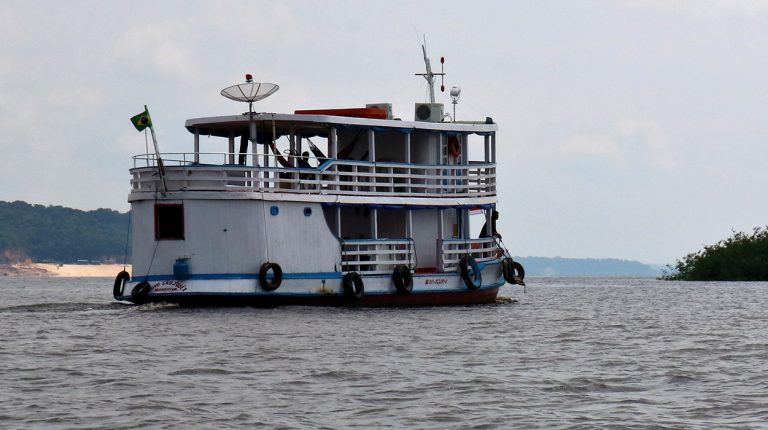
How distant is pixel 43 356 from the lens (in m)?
21.0

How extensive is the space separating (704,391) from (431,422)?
13.9 feet

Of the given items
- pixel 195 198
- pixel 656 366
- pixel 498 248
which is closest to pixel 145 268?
pixel 195 198

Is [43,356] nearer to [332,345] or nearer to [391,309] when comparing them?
[332,345]

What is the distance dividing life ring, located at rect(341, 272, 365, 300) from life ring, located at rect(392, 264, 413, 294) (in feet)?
3.78

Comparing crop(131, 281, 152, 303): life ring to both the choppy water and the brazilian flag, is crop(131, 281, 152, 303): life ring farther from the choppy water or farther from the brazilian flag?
the brazilian flag

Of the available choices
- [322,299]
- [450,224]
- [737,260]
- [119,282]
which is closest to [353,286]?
[322,299]

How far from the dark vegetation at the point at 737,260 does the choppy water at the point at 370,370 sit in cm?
3578

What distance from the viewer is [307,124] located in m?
31.6

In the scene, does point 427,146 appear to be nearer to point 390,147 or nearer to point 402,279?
point 390,147

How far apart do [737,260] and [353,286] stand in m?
A: 39.6

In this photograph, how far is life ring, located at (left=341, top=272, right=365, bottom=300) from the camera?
30.4 meters

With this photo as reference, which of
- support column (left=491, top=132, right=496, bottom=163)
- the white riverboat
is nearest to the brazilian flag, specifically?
the white riverboat

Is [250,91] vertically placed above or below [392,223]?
above

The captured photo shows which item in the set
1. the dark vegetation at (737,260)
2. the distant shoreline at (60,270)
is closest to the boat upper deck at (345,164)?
the dark vegetation at (737,260)
